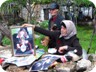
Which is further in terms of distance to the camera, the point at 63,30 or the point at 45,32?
the point at 45,32

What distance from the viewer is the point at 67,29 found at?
2881mm

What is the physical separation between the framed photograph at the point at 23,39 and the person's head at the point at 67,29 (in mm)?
210

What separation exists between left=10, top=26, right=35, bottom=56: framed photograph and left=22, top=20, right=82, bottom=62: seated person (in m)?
0.05

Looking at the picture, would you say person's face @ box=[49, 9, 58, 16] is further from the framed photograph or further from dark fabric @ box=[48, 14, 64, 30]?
the framed photograph

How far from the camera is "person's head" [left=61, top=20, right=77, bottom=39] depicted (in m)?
2.87

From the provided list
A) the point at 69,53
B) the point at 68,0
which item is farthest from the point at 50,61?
the point at 68,0

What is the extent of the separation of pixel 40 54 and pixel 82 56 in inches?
11.3

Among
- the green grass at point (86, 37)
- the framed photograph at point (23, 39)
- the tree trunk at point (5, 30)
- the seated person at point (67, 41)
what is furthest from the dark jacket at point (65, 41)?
the tree trunk at point (5, 30)

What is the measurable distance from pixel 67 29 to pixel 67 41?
0.10 m

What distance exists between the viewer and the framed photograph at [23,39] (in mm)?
2943

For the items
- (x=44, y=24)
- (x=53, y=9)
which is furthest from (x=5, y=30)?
(x=53, y=9)

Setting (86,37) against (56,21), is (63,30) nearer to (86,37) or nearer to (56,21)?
(56,21)

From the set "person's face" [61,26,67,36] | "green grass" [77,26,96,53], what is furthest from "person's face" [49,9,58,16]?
"green grass" [77,26,96,53]

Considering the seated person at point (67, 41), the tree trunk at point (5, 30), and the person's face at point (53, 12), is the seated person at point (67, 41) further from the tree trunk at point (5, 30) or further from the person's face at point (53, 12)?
the tree trunk at point (5, 30)
